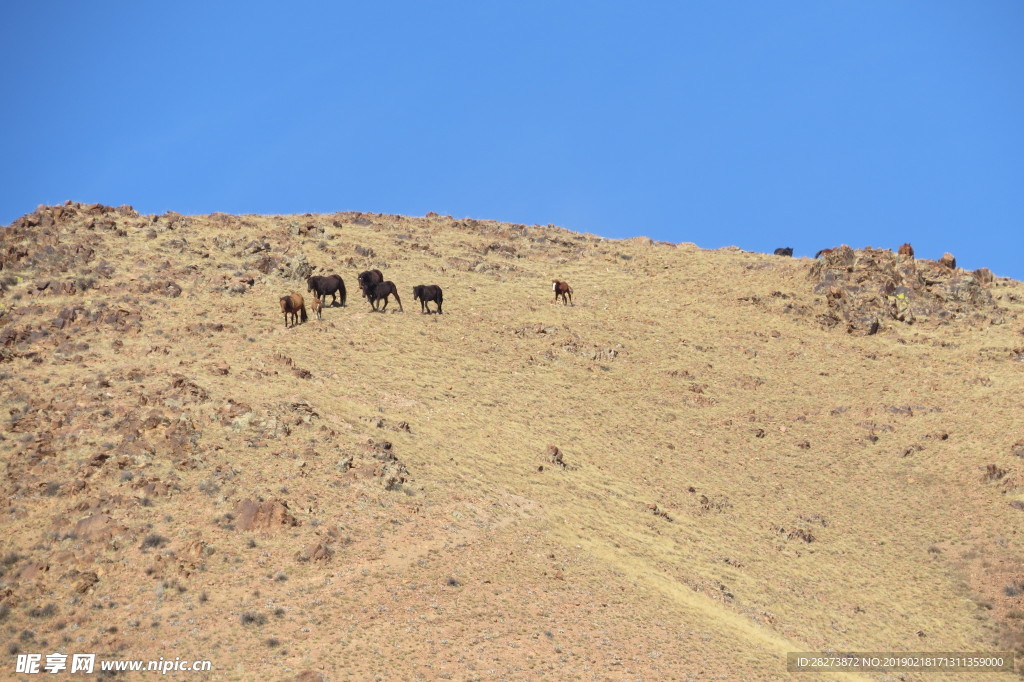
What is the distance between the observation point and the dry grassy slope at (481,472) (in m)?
22.5

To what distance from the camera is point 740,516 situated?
109ft

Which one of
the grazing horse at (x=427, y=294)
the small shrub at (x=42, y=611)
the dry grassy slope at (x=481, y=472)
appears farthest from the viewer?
the grazing horse at (x=427, y=294)

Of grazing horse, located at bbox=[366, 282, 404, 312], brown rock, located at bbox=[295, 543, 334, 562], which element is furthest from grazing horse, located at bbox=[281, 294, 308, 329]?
brown rock, located at bbox=[295, 543, 334, 562]

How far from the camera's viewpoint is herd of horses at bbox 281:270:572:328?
42938mm

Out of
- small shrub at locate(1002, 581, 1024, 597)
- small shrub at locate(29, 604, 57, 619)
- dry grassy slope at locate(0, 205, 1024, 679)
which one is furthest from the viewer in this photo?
small shrub at locate(1002, 581, 1024, 597)

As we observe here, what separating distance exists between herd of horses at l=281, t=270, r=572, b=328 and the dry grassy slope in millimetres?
947

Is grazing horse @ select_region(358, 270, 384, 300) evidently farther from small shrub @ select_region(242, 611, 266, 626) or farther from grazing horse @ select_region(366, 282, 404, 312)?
small shrub @ select_region(242, 611, 266, 626)

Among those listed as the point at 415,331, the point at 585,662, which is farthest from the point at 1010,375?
the point at 585,662

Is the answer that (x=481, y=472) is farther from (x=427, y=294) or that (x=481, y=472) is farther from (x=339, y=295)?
(x=339, y=295)

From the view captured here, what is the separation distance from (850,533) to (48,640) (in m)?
26.8

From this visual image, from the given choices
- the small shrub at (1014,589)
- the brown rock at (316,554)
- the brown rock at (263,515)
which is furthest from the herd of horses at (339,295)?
the small shrub at (1014,589)

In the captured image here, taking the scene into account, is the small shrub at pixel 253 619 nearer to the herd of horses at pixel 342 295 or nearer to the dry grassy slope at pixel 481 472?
the dry grassy slope at pixel 481 472

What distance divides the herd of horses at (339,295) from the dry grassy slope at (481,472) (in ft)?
3.11

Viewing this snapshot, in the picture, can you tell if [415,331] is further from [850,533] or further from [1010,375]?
[1010,375]
